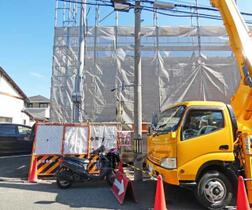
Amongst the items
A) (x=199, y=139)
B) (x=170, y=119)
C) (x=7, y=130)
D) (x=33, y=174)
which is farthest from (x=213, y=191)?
(x=7, y=130)

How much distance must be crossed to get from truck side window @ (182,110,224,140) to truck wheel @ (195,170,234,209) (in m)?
0.87

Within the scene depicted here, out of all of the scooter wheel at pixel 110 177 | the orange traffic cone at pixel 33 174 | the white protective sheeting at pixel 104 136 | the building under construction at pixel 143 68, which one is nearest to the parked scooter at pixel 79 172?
the scooter wheel at pixel 110 177

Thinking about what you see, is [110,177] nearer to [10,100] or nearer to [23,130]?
[23,130]

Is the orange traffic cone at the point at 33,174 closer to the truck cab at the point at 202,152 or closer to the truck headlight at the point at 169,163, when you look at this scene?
the truck cab at the point at 202,152

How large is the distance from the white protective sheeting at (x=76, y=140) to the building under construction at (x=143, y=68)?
419 cm

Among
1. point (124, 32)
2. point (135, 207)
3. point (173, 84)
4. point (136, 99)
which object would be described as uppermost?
point (124, 32)

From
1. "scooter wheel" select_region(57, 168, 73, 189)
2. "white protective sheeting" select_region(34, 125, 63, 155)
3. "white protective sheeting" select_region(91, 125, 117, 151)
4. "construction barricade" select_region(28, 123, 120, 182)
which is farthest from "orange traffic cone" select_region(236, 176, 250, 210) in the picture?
"white protective sheeting" select_region(34, 125, 63, 155)

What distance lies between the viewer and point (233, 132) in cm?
554

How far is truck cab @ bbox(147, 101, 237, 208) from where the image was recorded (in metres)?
5.30

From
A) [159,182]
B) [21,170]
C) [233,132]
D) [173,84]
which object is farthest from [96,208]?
[173,84]

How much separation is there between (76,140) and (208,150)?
4.72m

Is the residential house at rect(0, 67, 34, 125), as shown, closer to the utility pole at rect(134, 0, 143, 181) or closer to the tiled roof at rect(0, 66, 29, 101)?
the tiled roof at rect(0, 66, 29, 101)

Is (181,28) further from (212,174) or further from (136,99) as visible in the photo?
(212,174)

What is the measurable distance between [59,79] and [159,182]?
10.0 m
